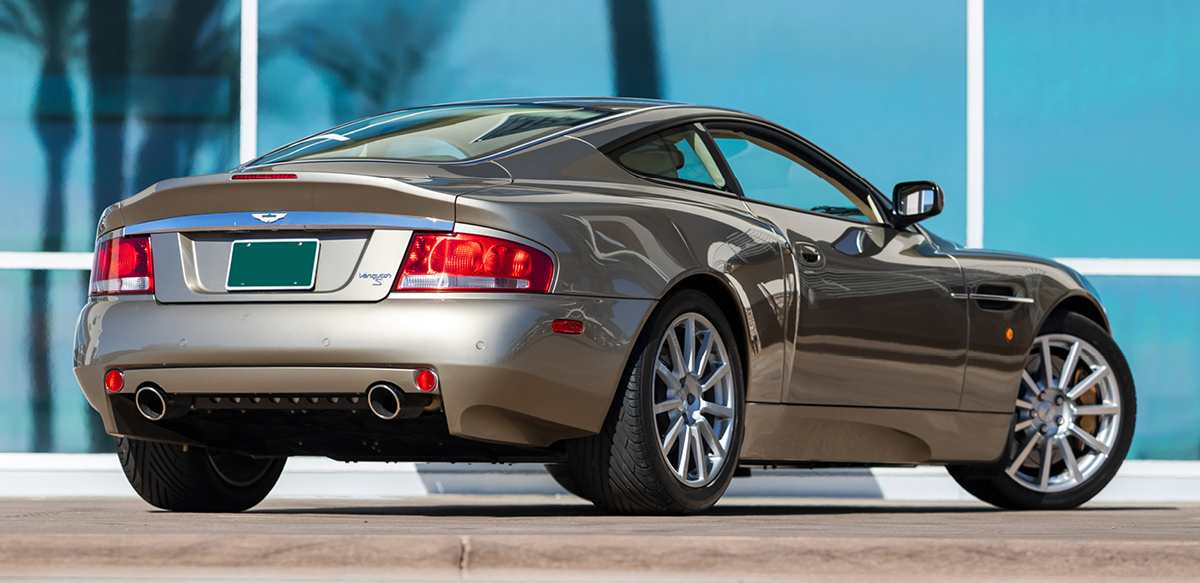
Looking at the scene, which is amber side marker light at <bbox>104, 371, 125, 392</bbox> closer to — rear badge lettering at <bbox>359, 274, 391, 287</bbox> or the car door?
rear badge lettering at <bbox>359, 274, 391, 287</bbox>

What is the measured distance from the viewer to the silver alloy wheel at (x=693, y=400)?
516 centimetres

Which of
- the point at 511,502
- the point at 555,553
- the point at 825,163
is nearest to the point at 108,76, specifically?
the point at 511,502

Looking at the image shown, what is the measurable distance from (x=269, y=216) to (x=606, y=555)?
1649 mm

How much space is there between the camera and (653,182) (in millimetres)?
5477

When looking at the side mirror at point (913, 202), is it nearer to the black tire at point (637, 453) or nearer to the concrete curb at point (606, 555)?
the black tire at point (637, 453)

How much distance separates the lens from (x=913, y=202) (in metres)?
6.45

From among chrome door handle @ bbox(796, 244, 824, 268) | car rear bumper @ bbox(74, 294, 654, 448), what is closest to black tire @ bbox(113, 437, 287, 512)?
car rear bumper @ bbox(74, 294, 654, 448)

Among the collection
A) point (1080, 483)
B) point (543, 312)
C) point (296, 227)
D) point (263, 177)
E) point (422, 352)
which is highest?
point (263, 177)

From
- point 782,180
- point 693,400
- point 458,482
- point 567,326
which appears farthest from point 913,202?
point 458,482

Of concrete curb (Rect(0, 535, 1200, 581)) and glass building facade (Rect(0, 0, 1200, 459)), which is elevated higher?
glass building facade (Rect(0, 0, 1200, 459))

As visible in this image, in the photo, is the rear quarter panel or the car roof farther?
the rear quarter panel

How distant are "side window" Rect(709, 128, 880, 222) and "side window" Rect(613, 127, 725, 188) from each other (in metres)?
0.13

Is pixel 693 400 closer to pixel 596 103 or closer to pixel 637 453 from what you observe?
pixel 637 453

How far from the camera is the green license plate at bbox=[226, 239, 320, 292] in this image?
4773 mm
